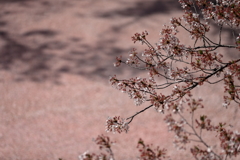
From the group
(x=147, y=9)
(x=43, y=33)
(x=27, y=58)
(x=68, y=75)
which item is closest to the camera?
(x=68, y=75)

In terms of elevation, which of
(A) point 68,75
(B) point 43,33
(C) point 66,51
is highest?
(B) point 43,33

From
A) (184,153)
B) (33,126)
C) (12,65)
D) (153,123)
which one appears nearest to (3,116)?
(33,126)

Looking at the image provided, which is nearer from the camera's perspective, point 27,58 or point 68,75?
point 68,75

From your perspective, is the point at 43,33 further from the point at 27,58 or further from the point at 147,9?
the point at 147,9

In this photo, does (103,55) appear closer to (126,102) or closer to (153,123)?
(126,102)

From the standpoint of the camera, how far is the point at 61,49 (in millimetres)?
3178

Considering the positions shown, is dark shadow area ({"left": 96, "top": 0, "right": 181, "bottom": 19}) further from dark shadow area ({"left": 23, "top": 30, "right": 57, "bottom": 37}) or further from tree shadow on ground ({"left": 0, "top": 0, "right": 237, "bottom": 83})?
dark shadow area ({"left": 23, "top": 30, "right": 57, "bottom": 37})

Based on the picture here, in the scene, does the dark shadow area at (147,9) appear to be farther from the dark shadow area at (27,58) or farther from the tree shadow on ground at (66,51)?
the dark shadow area at (27,58)

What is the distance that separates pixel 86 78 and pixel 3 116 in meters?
0.77

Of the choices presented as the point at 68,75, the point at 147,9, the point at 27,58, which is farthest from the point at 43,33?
the point at 147,9

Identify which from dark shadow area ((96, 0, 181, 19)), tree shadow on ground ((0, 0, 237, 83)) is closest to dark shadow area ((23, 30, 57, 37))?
tree shadow on ground ((0, 0, 237, 83))

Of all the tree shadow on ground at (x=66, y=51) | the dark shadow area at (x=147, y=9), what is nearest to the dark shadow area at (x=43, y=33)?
the tree shadow on ground at (x=66, y=51)

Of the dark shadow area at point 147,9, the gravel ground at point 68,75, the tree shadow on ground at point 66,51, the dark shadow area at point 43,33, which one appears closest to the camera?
the gravel ground at point 68,75

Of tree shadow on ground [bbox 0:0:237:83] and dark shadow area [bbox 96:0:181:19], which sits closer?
tree shadow on ground [bbox 0:0:237:83]
